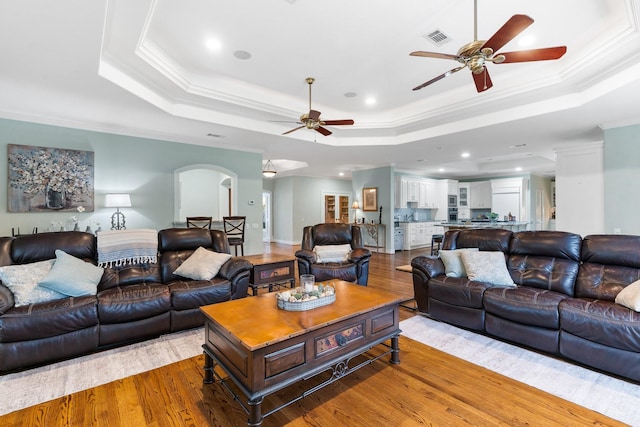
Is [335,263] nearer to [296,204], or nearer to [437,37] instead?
[437,37]

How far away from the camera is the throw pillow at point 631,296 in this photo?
7.63ft

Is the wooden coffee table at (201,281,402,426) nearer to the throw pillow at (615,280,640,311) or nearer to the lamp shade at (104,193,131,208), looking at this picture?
the throw pillow at (615,280,640,311)

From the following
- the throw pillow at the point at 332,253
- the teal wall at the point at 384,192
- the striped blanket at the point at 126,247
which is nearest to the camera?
the striped blanket at the point at 126,247

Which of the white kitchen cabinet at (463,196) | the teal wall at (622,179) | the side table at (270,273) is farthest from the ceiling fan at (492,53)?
the white kitchen cabinet at (463,196)

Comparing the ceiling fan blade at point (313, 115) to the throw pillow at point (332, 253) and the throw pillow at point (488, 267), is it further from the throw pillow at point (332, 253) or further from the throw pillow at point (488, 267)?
the throw pillow at point (488, 267)

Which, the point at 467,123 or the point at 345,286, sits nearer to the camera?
the point at 345,286

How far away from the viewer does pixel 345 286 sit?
119 inches

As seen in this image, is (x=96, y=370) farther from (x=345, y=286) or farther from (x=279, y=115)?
(x=279, y=115)

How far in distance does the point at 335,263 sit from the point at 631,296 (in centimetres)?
314

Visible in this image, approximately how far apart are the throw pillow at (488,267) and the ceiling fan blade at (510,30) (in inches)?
84.1

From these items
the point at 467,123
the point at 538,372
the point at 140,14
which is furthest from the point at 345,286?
the point at 467,123

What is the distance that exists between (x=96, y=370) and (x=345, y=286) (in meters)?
2.23

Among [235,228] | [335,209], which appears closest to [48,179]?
[235,228]

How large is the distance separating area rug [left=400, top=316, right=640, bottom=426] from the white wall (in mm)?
4195
